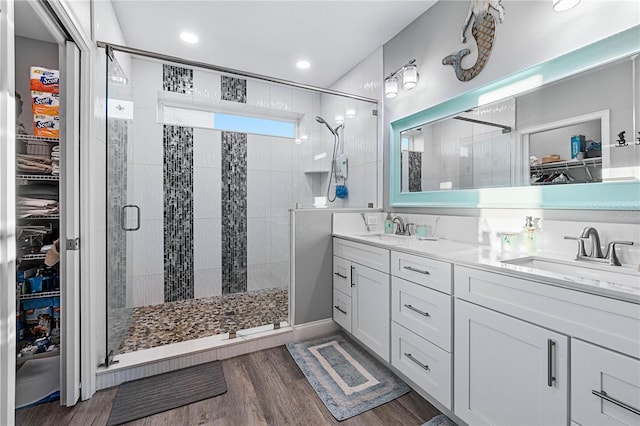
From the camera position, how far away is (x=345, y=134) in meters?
2.87

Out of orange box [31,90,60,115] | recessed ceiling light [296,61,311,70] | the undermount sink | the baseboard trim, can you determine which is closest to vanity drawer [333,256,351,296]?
the baseboard trim

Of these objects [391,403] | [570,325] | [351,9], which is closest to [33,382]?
[391,403]

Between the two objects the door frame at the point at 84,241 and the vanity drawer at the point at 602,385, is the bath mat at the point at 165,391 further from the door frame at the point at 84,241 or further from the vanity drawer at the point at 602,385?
the vanity drawer at the point at 602,385

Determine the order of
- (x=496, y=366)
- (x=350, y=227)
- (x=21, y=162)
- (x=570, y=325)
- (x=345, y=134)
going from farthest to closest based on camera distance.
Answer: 1. (x=345, y=134)
2. (x=350, y=227)
3. (x=21, y=162)
4. (x=496, y=366)
5. (x=570, y=325)

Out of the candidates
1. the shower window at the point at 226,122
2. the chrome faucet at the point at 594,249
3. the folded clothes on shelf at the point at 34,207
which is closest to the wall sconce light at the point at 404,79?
the shower window at the point at 226,122

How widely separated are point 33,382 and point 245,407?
1265 mm

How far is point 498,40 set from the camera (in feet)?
5.70

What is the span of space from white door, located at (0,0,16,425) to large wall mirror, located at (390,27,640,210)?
2.25m

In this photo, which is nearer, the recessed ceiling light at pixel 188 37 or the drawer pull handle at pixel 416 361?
the drawer pull handle at pixel 416 361

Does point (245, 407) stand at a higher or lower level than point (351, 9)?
lower

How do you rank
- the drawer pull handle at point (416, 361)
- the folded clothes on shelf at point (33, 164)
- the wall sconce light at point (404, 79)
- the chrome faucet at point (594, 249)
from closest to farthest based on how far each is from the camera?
1. the chrome faucet at point (594, 249)
2. the drawer pull handle at point (416, 361)
3. the folded clothes on shelf at point (33, 164)
4. the wall sconce light at point (404, 79)

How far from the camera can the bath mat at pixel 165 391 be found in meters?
1.55

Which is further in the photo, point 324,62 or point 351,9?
point 324,62

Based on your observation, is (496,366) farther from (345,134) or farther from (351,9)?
(351,9)
